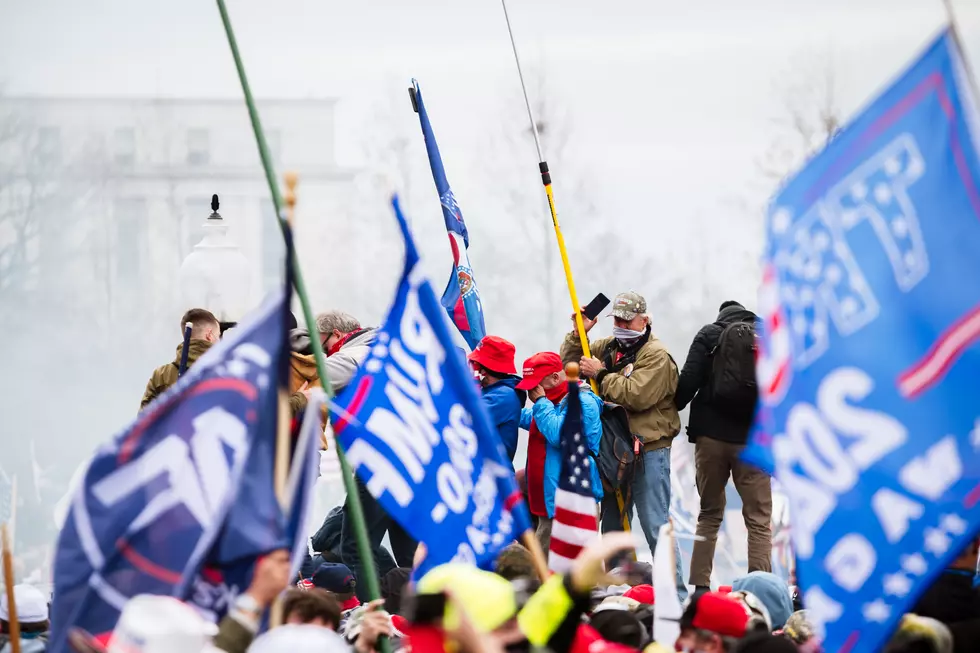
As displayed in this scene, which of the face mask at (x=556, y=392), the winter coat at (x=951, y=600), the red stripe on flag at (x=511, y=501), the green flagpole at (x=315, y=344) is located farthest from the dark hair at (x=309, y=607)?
the face mask at (x=556, y=392)

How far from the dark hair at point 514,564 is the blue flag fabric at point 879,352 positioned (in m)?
1.36

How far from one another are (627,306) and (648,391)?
18.4 inches

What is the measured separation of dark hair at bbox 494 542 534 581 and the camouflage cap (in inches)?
112

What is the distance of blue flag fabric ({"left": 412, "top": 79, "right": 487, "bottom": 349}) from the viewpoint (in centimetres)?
861

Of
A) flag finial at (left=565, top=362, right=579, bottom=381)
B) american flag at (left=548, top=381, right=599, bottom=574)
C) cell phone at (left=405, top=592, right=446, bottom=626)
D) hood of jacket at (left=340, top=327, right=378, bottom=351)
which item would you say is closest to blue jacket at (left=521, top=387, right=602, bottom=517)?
hood of jacket at (left=340, top=327, right=378, bottom=351)

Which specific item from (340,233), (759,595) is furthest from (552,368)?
(340,233)

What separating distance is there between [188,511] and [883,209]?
6.89 feet

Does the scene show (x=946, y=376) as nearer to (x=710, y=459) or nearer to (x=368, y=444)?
(x=368, y=444)

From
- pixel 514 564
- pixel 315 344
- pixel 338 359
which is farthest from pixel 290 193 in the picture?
pixel 338 359

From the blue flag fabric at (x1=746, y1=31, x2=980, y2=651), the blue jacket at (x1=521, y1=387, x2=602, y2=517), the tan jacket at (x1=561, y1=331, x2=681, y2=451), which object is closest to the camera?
the blue flag fabric at (x1=746, y1=31, x2=980, y2=651)

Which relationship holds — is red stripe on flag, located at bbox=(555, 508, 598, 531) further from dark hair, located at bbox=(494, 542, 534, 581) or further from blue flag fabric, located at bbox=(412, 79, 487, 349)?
blue flag fabric, located at bbox=(412, 79, 487, 349)

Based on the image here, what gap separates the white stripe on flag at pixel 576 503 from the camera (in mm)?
5164

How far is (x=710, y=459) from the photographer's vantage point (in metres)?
8.02

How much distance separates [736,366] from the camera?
781cm
